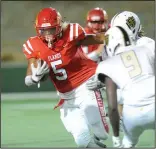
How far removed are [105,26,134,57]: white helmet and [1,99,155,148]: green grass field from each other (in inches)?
89.6

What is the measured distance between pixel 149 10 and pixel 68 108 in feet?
32.4

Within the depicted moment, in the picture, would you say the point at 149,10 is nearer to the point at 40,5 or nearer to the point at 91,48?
the point at 40,5

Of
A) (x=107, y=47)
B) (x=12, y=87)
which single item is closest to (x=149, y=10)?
(x=12, y=87)

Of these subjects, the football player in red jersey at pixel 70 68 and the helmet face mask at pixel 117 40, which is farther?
the football player in red jersey at pixel 70 68

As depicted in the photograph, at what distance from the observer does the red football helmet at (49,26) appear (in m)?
5.89

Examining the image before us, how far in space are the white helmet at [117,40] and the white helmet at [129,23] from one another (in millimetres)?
42

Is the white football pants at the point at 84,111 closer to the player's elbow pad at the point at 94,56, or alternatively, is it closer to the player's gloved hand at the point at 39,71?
the player's gloved hand at the point at 39,71

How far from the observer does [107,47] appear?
15.3 feet

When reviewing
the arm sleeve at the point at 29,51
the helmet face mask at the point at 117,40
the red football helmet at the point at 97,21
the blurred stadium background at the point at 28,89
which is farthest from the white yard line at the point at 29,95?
the helmet face mask at the point at 117,40

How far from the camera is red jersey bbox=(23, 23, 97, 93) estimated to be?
5.98 m

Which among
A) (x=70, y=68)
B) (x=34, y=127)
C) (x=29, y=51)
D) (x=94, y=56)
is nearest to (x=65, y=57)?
(x=70, y=68)

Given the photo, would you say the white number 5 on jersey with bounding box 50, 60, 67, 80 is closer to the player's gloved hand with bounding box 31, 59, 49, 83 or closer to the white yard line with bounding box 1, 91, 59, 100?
the player's gloved hand with bounding box 31, 59, 49, 83

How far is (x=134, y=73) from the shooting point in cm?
433

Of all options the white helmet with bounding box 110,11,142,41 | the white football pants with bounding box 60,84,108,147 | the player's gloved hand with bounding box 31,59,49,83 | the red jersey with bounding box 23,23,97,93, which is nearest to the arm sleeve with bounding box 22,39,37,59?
the red jersey with bounding box 23,23,97,93
